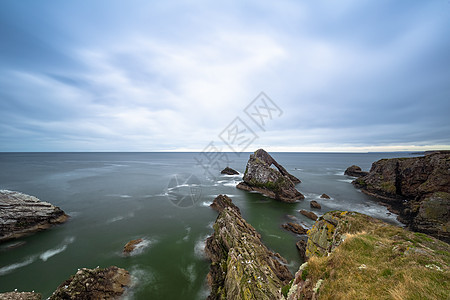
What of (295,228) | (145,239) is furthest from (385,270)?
(145,239)

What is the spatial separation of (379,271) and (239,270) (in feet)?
28.5

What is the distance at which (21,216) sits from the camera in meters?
22.9

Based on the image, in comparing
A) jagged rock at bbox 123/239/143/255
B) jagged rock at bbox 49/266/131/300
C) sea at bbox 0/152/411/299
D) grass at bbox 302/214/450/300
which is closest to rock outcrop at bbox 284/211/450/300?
grass at bbox 302/214/450/300

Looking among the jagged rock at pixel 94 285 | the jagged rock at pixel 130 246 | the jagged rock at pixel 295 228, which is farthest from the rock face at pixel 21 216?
the jagged rock at pixel 295 228

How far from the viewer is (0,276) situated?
1600 cm

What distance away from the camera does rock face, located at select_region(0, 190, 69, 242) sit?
70.9 ft

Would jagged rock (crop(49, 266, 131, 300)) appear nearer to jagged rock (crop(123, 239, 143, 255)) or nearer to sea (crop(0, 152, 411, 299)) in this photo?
sea (crop(0, 152, 411, 299))

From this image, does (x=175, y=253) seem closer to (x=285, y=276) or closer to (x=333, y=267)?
(x=285, y=276)

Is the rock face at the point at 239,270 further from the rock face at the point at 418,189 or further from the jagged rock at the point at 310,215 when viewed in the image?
the rock face at the point at 418,189

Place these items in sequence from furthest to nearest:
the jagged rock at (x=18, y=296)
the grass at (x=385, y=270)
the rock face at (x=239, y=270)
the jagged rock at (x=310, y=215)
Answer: the jagged rock at (x=310, y=215) → the jagged rock at (x=18, y=296) → the rock face at (x=239, y=270) → the grass at (x=385, y=270)

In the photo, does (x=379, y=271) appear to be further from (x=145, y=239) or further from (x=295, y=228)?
(x=145, y=239)

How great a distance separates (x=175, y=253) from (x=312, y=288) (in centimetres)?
1778

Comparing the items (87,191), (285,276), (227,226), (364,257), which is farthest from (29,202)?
(364,257)

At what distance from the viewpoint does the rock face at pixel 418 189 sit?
2431cm
